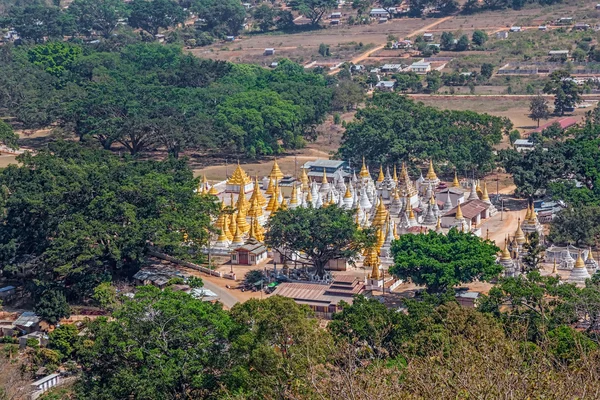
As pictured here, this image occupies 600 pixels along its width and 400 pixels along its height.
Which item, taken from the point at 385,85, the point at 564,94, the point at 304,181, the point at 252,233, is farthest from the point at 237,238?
the point at 385,85

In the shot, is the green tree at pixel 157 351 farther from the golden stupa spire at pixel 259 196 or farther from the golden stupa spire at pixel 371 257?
the golden stupa spire at pixel 259 196

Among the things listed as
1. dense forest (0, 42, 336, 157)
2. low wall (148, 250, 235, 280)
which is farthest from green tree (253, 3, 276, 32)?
low wall (148, 250, 235, 280)

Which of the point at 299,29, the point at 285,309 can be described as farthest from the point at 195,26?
the point at 285,309

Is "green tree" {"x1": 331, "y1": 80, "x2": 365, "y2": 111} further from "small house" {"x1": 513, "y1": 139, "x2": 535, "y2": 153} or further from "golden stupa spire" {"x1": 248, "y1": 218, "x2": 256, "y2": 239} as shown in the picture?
"golden stupa spire" {"x1": 248, "y1": 218, "x2": 256, "y2": 239}

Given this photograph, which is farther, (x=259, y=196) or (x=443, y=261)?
(x=259, y=196)

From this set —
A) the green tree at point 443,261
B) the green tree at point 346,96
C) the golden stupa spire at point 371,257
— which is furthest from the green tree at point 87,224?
the green tree at point 346,96

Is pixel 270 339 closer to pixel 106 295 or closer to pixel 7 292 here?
pixel 106 295
